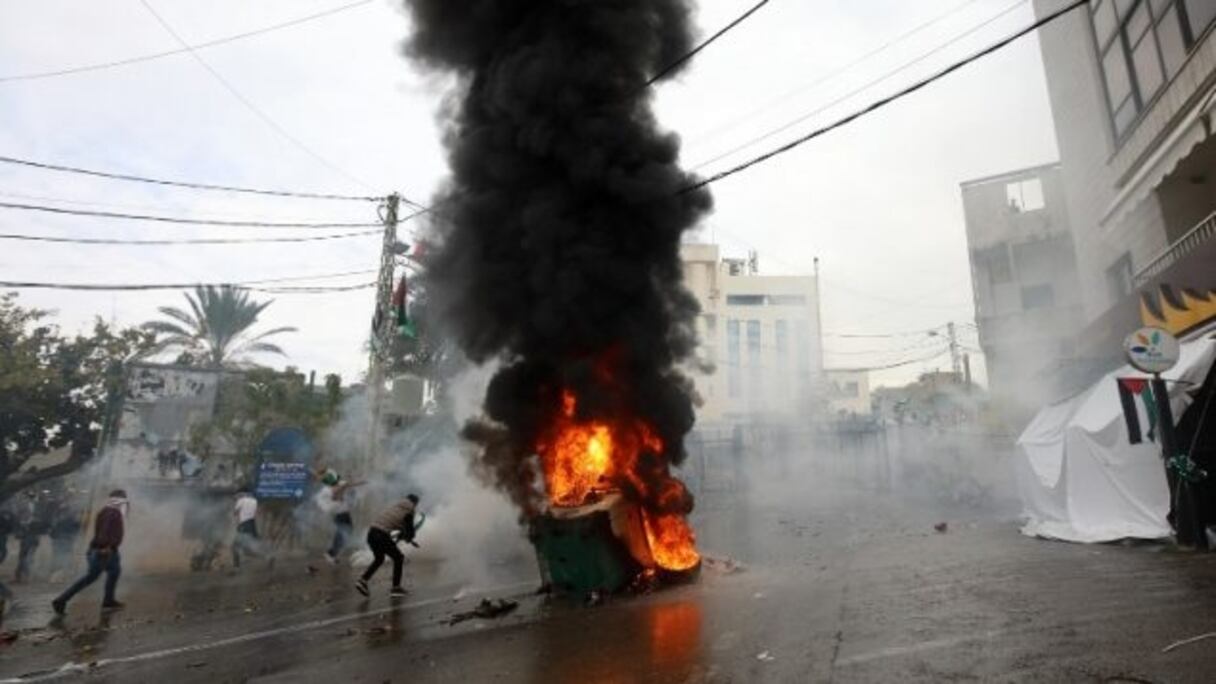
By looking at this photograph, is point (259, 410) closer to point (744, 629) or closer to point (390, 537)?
point (390, 537)

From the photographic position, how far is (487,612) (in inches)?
331

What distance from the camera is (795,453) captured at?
34.8 m

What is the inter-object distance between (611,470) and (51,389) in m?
15.0

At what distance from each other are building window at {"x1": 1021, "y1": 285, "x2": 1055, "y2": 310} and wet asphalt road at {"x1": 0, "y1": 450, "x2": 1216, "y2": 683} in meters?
20.4

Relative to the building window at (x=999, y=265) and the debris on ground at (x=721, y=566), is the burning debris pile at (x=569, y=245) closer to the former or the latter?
the debris on ground at (x=721, y=566)

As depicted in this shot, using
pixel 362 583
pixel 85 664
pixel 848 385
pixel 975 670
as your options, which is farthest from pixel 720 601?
pixel 848 385

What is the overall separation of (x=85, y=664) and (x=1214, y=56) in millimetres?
15314

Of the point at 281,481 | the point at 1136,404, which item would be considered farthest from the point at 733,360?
the point at 1136,404

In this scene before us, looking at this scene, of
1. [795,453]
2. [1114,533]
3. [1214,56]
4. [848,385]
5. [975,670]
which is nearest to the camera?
[975,670]

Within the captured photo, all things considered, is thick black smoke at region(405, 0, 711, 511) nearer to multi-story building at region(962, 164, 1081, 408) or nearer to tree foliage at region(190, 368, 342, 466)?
tree foliage at region(190, 368, 342, 466)

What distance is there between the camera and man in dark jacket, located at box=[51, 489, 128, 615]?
33.3 ft

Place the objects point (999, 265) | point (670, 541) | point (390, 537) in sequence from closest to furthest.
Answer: point (670, 541)
point (390, 537)
point (999, 265)

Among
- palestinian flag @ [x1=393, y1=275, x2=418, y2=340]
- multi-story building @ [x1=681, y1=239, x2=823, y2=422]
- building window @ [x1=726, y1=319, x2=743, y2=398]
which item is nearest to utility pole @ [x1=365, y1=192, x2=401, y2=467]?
palestinian flag @ [x1=393, y1=275, x2=418, y2=340]

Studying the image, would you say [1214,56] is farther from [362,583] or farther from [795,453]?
[795,453]
